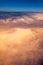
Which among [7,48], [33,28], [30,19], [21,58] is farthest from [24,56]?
[30,19]

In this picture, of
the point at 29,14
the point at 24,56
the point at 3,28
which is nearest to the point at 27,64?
the point at 24,56

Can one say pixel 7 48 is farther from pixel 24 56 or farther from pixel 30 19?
pixel 30 19

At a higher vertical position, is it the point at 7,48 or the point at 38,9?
the point at 38,9

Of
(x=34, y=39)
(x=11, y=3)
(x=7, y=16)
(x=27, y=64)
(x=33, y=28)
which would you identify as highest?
(x=11, y=3)

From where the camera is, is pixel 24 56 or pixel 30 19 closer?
pixel 24 56

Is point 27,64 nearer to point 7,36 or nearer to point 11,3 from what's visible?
point 7,36

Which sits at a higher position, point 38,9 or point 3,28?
point 38,9

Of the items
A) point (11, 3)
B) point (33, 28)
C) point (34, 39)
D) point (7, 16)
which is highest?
point (11, 3)

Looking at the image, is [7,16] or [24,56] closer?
[24,56]

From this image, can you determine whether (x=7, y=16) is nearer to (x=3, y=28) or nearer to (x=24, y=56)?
(x=3, y=28)
